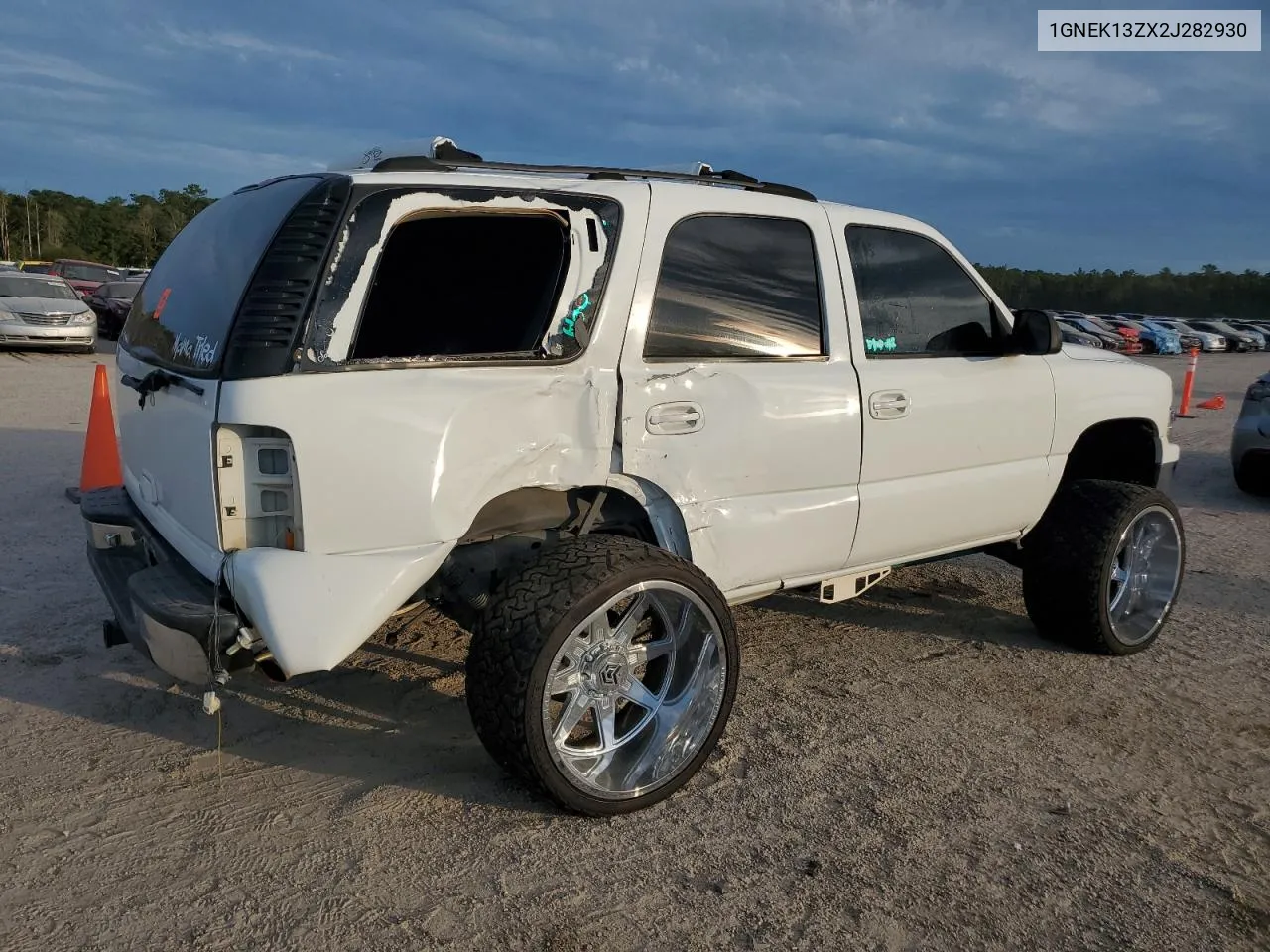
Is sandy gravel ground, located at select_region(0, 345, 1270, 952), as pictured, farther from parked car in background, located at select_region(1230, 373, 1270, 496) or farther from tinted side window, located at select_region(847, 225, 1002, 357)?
parked car in background, located at select_region(1230, 373, 1270, 496)

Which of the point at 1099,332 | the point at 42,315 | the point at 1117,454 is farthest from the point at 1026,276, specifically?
the point at 1117,454

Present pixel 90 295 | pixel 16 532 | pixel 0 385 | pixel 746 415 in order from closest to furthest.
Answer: pixel 746 415
pixel 16 532
pixel 0 385
pixel 90 295

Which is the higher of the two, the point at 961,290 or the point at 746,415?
the point at 961,290

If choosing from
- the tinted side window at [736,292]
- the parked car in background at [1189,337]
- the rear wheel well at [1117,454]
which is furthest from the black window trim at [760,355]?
the parked car in background at [1189,337]

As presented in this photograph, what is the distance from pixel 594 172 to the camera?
3.72 meters

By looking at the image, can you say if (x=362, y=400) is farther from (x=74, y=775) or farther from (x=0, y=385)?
(x=0, y=385)

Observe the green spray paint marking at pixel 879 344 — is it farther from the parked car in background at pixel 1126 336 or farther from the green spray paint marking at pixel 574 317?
the parked car in background at pixel 1126 336

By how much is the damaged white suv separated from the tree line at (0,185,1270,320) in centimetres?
6252

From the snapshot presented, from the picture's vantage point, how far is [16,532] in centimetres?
588

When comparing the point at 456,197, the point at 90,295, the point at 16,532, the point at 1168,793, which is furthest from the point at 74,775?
the point at 90,295

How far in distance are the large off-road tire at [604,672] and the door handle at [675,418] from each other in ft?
1.27

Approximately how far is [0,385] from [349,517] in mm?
12711

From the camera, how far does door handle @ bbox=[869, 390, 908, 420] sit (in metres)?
3.83

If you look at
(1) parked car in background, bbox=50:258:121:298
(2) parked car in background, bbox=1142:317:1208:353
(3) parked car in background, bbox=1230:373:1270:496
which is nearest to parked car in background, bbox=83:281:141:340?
(1) parked car in background, bbox=50:258:121:298
